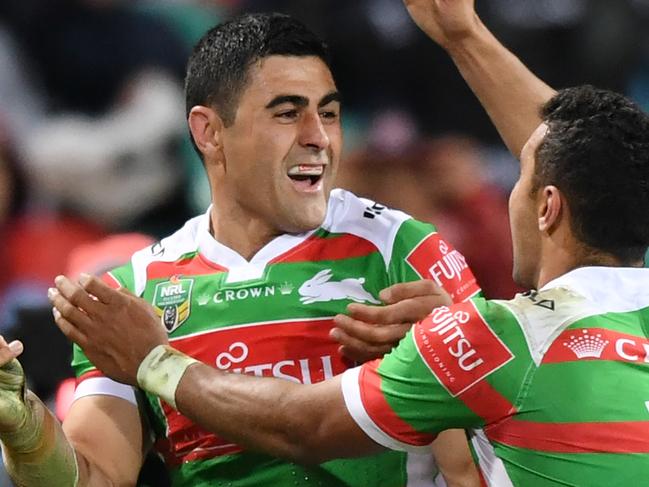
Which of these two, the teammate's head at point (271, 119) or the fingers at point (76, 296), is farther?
the teammate's head at point (271, 119)

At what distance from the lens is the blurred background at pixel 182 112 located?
236 inches

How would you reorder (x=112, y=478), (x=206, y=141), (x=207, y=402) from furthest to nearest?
1. (x=206, y=141)
2. (x=112, y=478)
3. (x=207, y=402)

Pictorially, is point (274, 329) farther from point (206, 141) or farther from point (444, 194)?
point (444, 194)

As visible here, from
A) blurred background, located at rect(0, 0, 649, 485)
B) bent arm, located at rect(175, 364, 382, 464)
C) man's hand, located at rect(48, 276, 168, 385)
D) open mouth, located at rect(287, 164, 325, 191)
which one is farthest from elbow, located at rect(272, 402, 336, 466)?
blurred background, located at rect(0, 0, 649, 485)

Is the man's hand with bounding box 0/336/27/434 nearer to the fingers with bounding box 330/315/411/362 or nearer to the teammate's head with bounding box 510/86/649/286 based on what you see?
the fingers with bounding box 330/315/411/362

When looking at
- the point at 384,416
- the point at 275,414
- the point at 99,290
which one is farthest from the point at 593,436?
the point at 99,290

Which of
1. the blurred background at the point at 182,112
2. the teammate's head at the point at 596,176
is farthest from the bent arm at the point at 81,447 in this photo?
the blurred background at the point at 182,112

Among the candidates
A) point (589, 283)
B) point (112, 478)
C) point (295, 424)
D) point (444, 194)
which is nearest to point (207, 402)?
point (295, 424)

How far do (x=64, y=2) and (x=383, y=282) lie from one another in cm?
340

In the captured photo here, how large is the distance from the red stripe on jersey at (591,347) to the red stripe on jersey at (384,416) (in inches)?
13.9

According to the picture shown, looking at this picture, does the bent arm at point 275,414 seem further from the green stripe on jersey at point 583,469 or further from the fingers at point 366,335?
the green stripe on jersey at point 583,469

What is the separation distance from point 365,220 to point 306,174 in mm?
217

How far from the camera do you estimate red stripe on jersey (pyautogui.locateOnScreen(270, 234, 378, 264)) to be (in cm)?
354

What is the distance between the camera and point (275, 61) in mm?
3586
